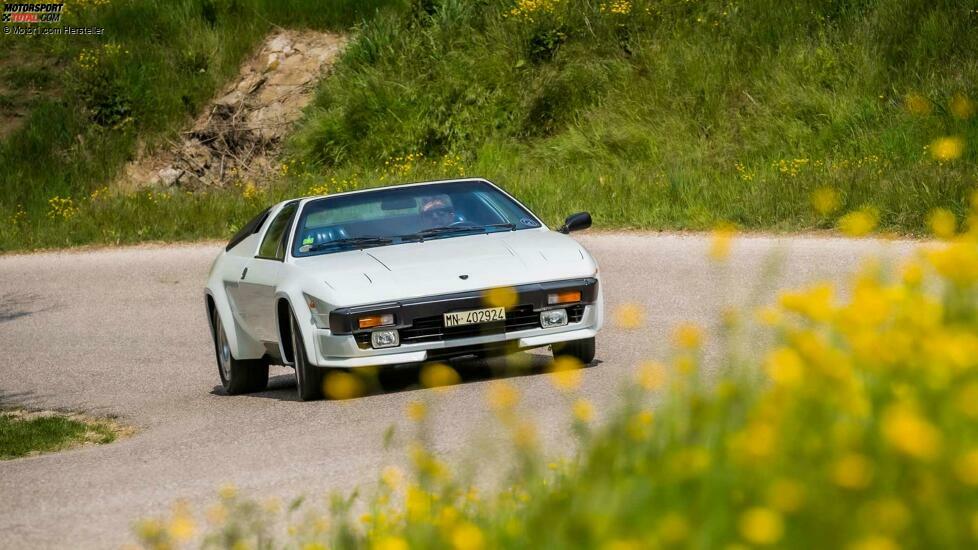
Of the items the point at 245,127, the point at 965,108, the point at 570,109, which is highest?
the point at 965,108

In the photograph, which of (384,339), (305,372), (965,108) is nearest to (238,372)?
(305,372)

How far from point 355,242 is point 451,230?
672 mm

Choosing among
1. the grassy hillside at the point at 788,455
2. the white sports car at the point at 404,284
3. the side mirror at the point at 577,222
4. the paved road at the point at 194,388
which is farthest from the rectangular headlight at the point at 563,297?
the grassy hillside at the point at 788,455

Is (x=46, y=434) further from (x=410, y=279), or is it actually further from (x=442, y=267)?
(x=442, y=267)

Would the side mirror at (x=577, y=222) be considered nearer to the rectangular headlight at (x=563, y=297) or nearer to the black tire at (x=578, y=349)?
the black tire at (x=578, y=349)

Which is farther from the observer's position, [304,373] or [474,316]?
[304,373]

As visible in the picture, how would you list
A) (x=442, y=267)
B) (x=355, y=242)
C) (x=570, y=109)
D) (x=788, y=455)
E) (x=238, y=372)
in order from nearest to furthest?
(x=788, y=455)
(x=442, y=267)
(x=355, y=242)
(x=238, y=372)
(x=570, y=109)

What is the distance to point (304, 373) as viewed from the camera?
9.84m

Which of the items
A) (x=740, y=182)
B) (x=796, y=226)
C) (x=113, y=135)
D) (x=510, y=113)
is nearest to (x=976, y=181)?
(x=796, y=226)

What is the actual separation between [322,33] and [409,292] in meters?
24.7

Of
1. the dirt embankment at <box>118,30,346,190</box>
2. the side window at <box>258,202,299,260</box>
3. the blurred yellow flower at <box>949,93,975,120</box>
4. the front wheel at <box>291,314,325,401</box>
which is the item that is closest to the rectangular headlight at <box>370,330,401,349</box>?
the front wheel at <box>291,314,325,401</box>

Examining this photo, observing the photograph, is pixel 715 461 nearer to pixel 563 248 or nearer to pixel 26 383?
pixel 563 248

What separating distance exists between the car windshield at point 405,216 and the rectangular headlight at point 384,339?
1.09 m

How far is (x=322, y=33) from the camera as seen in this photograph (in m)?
33.4
